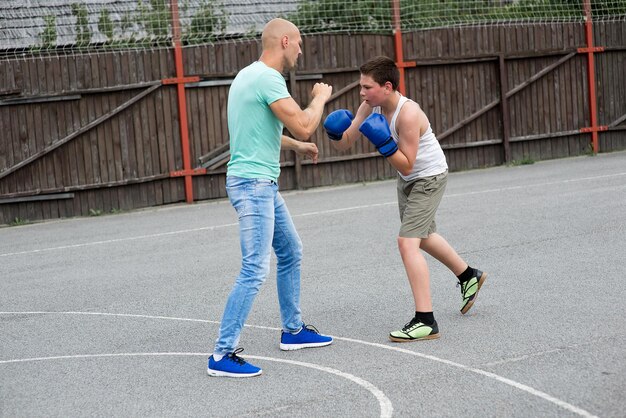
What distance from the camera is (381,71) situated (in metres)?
6.45

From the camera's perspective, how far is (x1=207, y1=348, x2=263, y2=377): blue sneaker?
19.0ft

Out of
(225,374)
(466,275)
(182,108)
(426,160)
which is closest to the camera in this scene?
(225,374)

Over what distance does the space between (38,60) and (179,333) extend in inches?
365

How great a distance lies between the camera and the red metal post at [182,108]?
1594 centimetres

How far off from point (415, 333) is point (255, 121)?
170cm

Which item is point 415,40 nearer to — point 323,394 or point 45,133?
point 45,133

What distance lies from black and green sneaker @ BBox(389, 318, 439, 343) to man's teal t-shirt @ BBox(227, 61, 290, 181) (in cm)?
131

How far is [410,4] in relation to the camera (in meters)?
18.8

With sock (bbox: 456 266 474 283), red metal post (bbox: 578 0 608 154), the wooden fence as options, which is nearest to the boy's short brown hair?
sock (bbox: 456 266 474 283)

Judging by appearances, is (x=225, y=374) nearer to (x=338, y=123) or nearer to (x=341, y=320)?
(x=341, y=320)

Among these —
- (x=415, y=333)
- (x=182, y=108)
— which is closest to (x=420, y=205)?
(x=415, y=333)

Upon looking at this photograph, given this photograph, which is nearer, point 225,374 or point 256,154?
point 225,374

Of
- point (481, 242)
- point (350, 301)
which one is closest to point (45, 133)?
point (481, 242)

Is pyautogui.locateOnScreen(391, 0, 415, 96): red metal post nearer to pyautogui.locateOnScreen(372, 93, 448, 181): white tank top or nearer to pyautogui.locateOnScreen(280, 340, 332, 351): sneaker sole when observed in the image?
pyautogui.locateOnScreen(372, 93, 448, 181): white tank top
